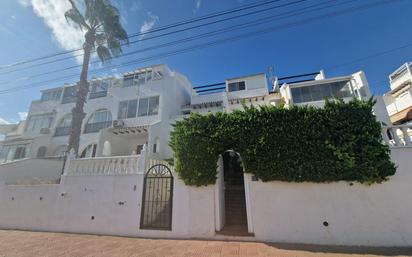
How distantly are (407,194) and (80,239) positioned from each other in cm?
1205

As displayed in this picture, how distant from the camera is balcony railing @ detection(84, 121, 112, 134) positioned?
763 inches

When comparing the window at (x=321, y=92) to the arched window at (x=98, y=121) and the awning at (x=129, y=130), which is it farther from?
the arched window at (x=98, y=121)

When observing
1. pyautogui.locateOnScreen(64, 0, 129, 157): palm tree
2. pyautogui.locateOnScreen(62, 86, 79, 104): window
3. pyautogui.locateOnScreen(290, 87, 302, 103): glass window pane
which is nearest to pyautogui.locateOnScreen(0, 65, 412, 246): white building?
pyautogui.locateOnScreen(64, 0, 129, 157): palm tree

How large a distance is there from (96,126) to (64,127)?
4889 millimetres

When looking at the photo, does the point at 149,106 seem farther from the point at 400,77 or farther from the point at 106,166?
the point at 400,77

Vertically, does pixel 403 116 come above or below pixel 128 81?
below

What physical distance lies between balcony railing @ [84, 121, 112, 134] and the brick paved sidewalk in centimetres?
1327

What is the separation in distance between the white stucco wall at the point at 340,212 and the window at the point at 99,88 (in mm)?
20998

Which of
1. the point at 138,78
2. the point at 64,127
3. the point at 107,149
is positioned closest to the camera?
the point at 107,149

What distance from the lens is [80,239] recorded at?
711 centimetres

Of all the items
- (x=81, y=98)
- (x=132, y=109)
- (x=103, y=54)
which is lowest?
(x=81, y=98)

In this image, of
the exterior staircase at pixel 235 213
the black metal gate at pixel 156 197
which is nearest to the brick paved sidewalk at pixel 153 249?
the exterior staircase at pixel 235 213

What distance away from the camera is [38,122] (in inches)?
893

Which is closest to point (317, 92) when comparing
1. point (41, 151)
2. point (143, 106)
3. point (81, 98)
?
point (143, 106)
